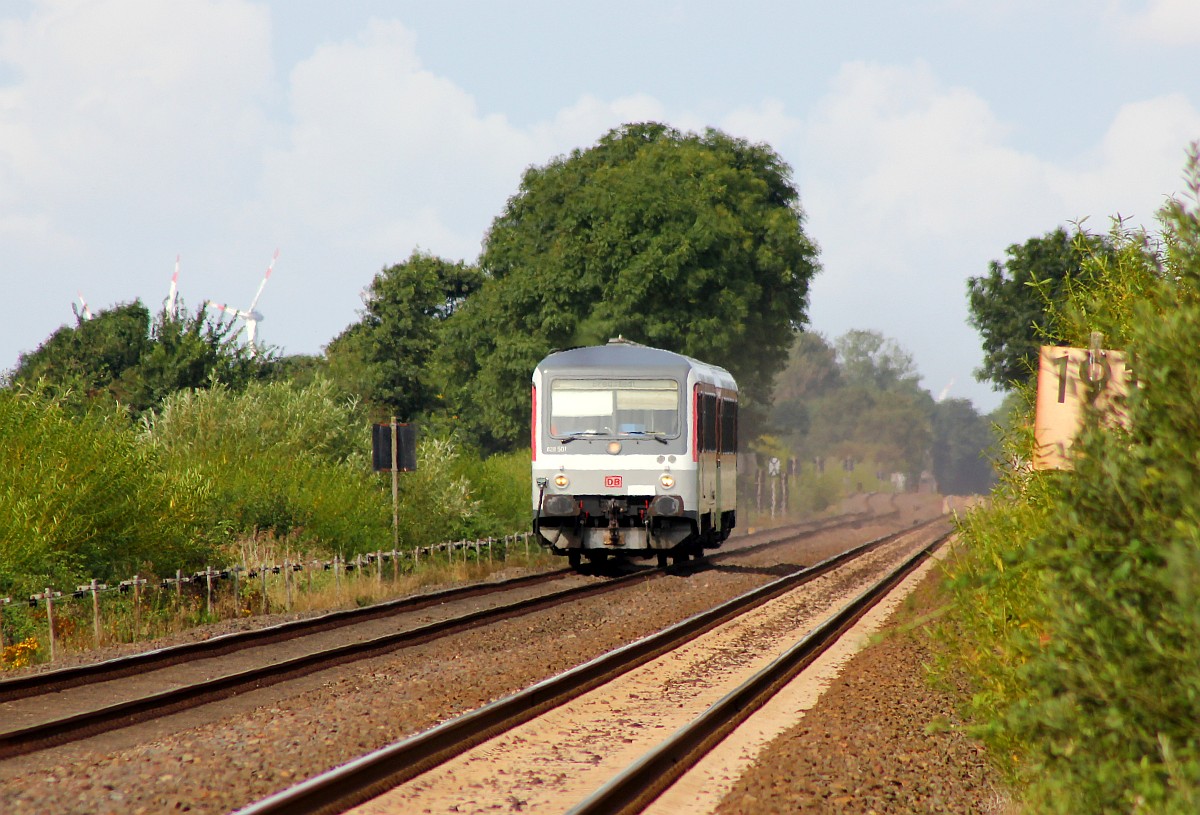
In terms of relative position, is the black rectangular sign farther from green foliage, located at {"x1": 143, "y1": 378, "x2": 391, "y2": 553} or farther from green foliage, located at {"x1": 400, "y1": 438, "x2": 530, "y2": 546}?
green foliage, located at {"x1": 400, "y1": 438, "x2": 530, "y2": 546}

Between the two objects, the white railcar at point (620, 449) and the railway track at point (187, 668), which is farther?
the white railcar at point (620, 449)

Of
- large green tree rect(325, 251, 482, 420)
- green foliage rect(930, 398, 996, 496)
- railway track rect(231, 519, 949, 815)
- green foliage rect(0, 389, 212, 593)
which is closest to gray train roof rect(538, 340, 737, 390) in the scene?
green foliage rect(0, 389, 212, 593)

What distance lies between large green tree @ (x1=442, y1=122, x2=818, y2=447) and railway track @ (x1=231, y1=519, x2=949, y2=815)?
2769 centimetres

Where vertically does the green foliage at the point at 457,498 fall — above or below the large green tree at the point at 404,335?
below

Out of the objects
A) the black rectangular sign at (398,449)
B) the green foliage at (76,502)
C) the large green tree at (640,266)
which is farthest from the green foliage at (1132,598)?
the large green tree at (640,266)

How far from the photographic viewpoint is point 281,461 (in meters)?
25.6

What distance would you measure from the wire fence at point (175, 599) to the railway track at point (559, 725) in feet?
19.5

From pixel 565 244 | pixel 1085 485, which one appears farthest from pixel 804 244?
pixel 1085 485

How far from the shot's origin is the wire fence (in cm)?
1469

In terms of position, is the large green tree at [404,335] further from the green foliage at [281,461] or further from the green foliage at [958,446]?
the green foliage at [958,446]

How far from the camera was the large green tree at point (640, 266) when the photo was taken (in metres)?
42.9

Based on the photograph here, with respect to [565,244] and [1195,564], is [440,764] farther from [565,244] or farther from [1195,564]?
[565,244]

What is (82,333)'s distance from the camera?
1751 inches

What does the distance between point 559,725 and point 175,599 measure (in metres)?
9.42
